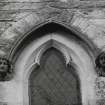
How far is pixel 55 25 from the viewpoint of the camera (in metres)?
5.11

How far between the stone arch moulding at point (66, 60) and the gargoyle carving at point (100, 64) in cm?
12

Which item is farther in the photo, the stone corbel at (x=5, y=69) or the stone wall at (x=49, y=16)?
the stone wall at (x=49, y=16)

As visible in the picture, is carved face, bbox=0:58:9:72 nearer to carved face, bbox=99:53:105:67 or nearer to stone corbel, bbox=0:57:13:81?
stone corbel, bbox=0:57:13:81

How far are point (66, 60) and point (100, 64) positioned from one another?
57 cm

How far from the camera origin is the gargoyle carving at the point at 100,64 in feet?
15.6

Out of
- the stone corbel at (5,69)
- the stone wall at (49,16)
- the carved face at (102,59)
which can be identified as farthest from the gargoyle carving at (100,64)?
the stone corbel at (5,69)

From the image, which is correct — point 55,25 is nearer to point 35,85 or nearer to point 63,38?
point 63,38

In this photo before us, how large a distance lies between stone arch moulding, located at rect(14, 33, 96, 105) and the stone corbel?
0.41 ft

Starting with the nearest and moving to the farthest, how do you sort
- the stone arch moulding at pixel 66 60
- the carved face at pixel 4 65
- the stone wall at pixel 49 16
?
the carved face at pixel 4 65 < the stone arch moulding at pixel 66 60 < the stone wall at pixel 49 16

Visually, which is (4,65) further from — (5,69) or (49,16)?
(49,16)

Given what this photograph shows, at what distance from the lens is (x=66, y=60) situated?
16.6ft

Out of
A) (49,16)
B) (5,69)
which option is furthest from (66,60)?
(5,69)

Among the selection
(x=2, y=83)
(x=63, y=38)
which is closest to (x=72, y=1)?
(x=63, y=38)

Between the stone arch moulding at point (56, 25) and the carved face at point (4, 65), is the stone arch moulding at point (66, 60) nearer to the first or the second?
the stone arch moulding at point (56, 25)
